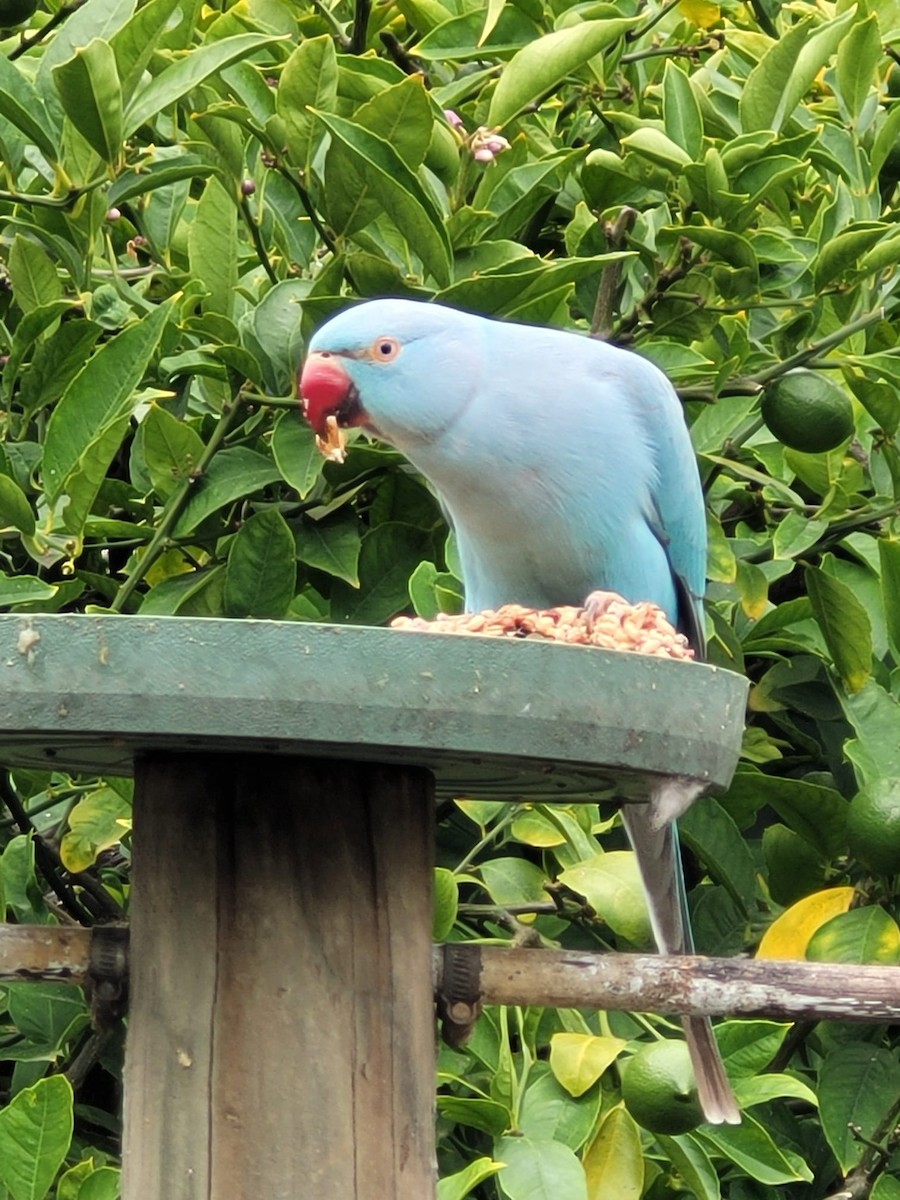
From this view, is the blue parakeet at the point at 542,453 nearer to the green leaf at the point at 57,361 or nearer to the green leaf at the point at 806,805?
the green leaf at the point at 806,805

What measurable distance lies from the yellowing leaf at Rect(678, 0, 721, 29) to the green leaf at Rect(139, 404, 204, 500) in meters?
1.36

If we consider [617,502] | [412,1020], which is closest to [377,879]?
[412,1020]

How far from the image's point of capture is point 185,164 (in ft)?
7.20

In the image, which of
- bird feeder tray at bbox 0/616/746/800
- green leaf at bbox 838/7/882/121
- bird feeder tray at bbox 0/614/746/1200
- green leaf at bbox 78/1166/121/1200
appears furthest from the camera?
green leaf at bbox 838/7/882/121

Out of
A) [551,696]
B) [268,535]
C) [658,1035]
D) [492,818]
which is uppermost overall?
[551,696]

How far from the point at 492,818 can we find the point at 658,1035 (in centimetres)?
34

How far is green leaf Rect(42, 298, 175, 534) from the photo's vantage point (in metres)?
1.87

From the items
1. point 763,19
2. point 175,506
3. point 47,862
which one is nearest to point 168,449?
point 175,506

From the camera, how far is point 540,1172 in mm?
1953

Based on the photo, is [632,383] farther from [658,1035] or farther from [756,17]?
[756,17]

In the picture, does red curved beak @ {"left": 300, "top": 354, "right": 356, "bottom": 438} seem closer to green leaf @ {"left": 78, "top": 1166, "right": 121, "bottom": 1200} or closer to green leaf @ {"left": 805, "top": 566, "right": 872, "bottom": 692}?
green leaf @ {"left": 805, "top": 566, "right": 872, "bottom": 692}

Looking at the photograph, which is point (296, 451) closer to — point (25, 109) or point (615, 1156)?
point (25, 109)

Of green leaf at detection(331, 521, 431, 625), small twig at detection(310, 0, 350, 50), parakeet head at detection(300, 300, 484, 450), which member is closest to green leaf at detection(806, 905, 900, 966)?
green leaf at detection(331, 521, 431, 625)

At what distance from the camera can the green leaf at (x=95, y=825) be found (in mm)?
2221
